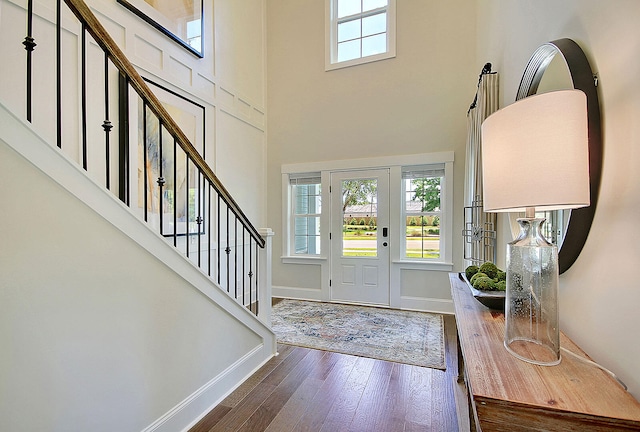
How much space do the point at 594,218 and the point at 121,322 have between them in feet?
6.48

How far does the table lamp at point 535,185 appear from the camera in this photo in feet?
2.69

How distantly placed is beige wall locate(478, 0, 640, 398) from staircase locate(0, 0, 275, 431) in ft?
5.37

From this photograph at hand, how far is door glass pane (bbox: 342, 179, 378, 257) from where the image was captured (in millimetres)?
4383

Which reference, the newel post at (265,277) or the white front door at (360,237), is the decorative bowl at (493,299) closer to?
the newel post at (265,277)

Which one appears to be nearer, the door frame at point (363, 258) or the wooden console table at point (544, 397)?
the wooden console table at point (544, 397)

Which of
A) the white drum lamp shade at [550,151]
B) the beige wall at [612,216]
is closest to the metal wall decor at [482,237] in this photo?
the beige wall at [612,216]

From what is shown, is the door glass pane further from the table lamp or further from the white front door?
the table lamp

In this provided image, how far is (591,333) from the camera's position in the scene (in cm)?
101

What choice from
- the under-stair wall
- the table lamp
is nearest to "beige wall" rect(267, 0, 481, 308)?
the under-stair wall

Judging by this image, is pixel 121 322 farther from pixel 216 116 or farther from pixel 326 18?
pixel 326 18

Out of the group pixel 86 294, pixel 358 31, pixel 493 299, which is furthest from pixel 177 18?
pixel 493 299

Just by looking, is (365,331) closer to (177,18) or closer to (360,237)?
(360,237)

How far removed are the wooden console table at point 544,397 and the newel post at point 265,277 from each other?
1.90 m

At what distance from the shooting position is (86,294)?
4.21 feet
